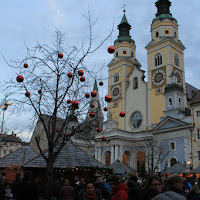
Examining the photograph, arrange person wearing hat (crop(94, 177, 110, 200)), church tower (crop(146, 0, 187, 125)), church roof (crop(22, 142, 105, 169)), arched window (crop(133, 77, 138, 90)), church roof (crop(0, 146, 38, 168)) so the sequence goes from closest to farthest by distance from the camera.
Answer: person wearing hat (crop(94, 177, 110, 200)) < church roof (crop(22, 142, 105, 169)) < church roof (crop(0, 146, 38, 168)) < church tower (crop(146, 0, 187, 125)) < arched window (crop(133, 77, 138, 90))

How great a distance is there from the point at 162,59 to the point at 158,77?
329 cm

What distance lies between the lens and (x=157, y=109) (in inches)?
1638

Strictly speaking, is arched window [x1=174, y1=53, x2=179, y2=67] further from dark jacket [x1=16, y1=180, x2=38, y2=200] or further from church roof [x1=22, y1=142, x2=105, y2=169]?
dark jacket [x1=16, y1=180, x2=38, y2=200]

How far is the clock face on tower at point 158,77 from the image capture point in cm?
4232

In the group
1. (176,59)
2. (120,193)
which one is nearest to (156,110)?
(176,59)

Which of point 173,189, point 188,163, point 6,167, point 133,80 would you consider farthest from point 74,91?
point 133,80

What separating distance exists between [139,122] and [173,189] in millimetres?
41379

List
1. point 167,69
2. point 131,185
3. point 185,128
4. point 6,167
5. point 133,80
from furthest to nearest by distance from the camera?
point 133,80, point 167,69, point 185,128, point 6,167, point 131,185

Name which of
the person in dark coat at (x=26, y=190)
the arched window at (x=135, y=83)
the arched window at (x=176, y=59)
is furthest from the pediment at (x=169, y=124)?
the person in dark coat at (x=26, y=190)

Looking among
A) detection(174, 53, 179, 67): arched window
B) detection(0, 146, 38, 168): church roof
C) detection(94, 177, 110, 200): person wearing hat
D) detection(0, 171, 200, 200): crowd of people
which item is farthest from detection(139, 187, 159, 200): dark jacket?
detection(174, 53, 179, 67): arched window

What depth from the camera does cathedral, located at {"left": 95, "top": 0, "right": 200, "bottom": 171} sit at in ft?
113

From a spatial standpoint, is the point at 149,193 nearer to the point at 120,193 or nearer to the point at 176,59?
the point at 120,193

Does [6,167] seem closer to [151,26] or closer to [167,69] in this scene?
[167,69]

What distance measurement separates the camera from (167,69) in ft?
137
